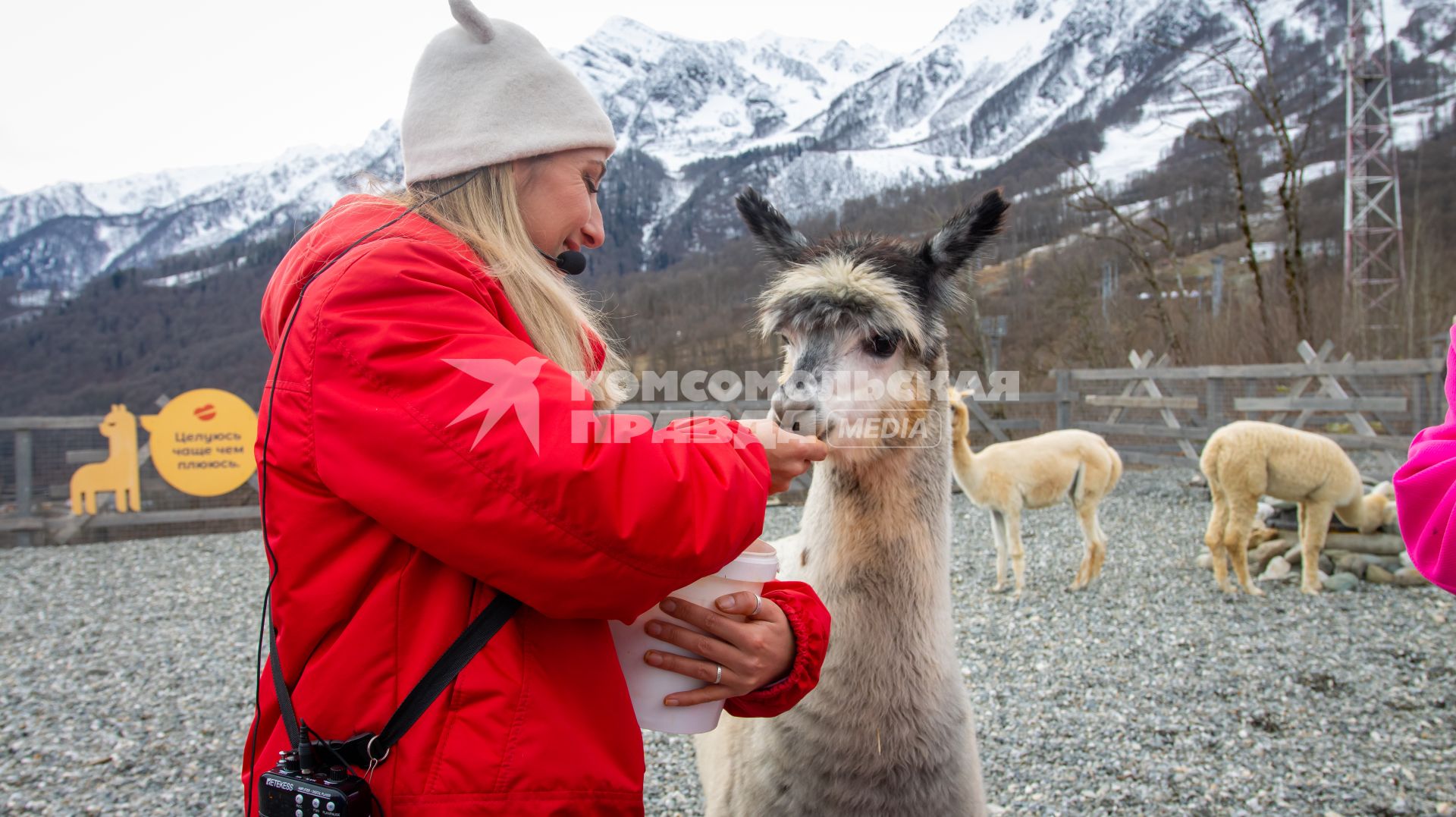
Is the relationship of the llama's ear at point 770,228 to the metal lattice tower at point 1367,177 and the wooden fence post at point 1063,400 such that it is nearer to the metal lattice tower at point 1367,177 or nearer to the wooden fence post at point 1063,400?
the wooden fence post at point 1063,400

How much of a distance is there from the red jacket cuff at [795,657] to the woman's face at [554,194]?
2.61 feet

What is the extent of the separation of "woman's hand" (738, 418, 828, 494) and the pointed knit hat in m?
0.61

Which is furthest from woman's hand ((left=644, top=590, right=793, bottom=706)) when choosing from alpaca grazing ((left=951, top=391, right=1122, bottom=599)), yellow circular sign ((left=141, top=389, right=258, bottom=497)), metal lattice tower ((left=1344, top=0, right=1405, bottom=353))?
metal lattice tower ((left=1344, top=0, right=1405, bottom=353))

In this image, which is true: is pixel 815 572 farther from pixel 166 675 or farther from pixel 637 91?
pixel 637 91

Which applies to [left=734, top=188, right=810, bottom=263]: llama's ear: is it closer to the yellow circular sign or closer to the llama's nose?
the llama's nose

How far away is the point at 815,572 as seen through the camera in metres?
2.31

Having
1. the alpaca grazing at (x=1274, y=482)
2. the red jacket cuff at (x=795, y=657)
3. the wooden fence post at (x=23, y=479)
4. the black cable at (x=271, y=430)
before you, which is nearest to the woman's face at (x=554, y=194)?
the black cable at (x=271, y=430)

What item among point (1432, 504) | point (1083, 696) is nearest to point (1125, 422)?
point (1083, 696)

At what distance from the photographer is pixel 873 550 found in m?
2.23

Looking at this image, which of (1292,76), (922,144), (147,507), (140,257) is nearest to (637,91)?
(922,144)

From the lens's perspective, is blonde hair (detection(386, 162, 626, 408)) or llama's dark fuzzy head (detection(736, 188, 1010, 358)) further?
llama's dark fuzzy head (detection(736, 188, 1010, 358))

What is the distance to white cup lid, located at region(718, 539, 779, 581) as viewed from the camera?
4.65 ft

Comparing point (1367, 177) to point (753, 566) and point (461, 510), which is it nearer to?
point (753, 566)

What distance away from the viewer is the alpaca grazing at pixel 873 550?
2.10 m
